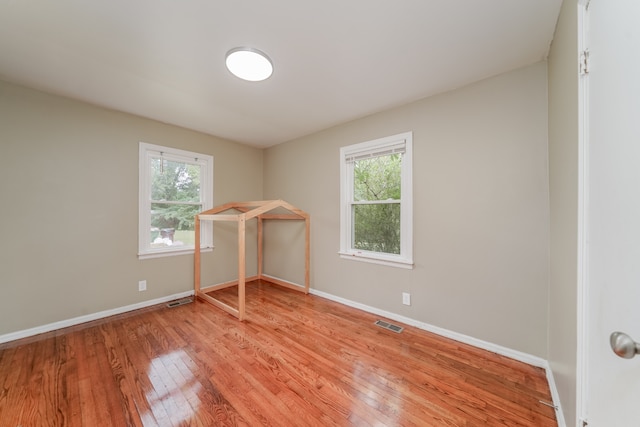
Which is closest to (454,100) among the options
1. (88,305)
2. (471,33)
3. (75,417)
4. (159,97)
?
(471,33)

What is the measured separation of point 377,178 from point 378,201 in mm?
297

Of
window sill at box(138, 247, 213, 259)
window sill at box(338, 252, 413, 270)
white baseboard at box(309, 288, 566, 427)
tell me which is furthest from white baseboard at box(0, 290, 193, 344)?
white baseboard at box(309, 288, 566, 427)

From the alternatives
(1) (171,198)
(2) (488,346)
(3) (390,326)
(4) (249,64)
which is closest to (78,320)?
(1) (171,198)

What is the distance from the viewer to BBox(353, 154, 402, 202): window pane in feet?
9.00

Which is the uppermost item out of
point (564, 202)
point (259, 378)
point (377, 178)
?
point (377, 178)

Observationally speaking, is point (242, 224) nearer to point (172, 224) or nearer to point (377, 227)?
point (172, 224)

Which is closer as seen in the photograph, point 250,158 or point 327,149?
point 327,149

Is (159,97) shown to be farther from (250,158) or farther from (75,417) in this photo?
(75,417)

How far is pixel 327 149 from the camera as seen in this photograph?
3387 mm

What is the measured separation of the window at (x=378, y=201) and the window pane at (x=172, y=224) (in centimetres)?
228

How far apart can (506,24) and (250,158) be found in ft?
12.1

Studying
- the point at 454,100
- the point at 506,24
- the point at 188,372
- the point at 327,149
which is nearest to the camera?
the point at 506,24

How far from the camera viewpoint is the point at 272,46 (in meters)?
1.72

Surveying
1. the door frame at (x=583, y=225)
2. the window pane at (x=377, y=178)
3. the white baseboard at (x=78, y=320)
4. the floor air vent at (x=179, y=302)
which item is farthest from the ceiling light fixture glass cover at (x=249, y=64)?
the white baseboard at (x=78, y=320)
